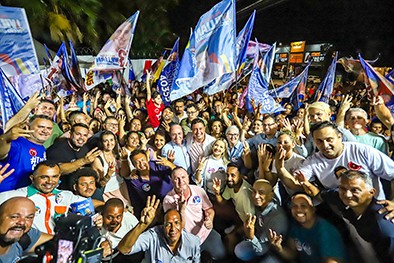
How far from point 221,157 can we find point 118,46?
4.07 meters

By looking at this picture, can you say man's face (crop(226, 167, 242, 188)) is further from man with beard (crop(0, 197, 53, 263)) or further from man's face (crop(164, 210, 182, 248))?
man with beard (crop(0, 197, 53, 263))

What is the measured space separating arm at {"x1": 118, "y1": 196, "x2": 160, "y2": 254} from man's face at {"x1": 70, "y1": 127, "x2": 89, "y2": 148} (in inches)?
67.1

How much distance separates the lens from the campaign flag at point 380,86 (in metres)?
5.02

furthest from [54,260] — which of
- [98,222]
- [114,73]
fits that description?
[114,73]

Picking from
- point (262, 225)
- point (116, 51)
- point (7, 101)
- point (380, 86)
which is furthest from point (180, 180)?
point (116, 51)

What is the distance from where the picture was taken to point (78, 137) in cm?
458

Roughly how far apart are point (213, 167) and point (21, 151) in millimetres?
2129

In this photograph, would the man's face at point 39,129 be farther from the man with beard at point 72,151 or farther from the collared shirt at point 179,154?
the collared shirt at point 179,154

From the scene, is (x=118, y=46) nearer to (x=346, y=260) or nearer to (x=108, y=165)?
(x=108, y=165)

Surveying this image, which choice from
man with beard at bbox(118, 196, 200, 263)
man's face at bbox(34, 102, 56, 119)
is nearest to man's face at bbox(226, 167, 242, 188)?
man with beard at bbox(118, 196, 200, 263)

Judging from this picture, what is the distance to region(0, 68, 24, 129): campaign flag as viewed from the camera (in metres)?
3.86

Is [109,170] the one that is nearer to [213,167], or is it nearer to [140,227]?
[213,167]

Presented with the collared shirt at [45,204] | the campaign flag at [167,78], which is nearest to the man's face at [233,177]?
the collared shirt at [45,204]

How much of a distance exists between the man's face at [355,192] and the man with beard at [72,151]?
2560 mm
